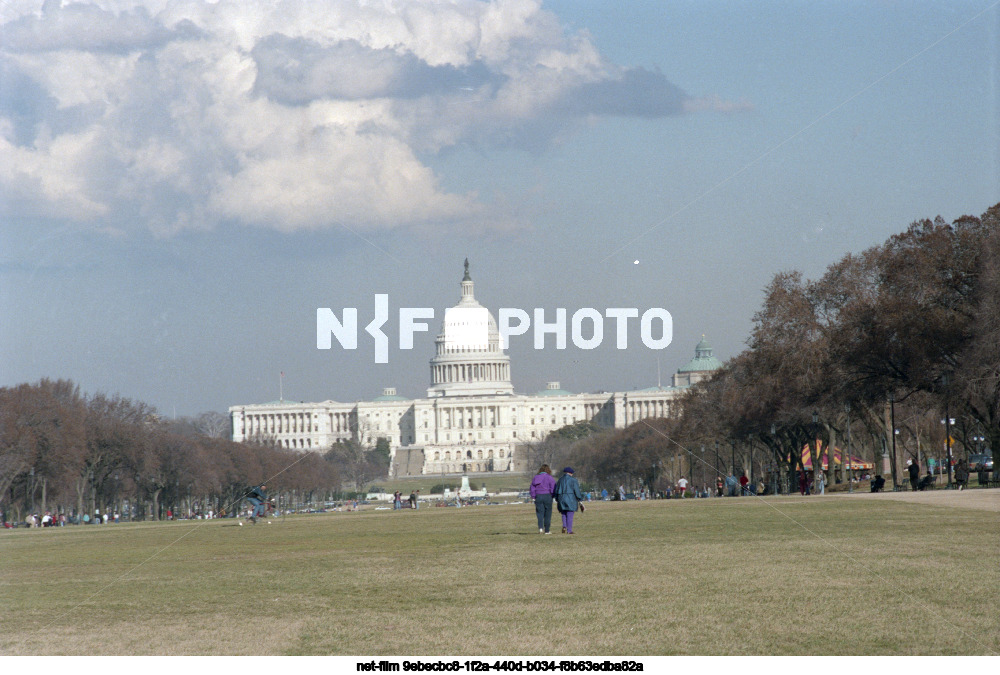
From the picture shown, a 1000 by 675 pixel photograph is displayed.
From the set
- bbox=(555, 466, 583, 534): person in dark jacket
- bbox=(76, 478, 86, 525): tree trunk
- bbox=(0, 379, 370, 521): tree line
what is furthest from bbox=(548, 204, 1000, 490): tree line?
bbox=(76, 478, 86, 525): tree trunk

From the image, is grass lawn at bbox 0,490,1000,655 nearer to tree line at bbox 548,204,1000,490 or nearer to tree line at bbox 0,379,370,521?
tree line at bbox 548,204,1000,490

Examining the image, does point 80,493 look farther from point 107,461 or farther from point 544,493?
point 544,493

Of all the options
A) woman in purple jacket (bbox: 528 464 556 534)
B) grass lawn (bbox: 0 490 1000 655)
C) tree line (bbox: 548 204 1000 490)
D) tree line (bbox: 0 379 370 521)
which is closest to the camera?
grass lawn (bbox: 0 490 1000 655)

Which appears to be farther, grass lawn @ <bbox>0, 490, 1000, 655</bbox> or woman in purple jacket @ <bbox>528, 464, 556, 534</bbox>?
woman in purple jacket @ <bbox>528, 464, 556, 534</bbox>

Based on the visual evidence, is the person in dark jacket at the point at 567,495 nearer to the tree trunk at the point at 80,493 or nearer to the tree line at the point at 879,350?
the tree line at the point at 879,350

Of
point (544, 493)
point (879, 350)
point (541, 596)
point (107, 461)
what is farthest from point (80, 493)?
point (541, 596)

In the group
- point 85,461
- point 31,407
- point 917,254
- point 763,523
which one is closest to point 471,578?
point 763,523

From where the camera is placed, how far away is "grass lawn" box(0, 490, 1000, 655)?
39.8 ft

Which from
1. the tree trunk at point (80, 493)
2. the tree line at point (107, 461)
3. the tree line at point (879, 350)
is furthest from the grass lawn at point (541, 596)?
the tree trunk at point (80, 493)

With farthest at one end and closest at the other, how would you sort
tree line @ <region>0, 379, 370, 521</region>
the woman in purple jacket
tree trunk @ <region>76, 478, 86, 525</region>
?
tree trunk @ <region>76, 478, 86, 525</region> < tree line @ <region>0, 379, 370, 521</region> < the woman in purple jacket

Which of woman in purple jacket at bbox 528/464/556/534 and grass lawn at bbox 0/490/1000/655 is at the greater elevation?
woman in purple jacket at bbox 528/464/556/534

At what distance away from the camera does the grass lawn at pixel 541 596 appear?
1212 centimetres

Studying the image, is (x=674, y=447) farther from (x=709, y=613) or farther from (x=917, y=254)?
(x=709, y=613)

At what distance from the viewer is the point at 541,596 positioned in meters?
15.5
